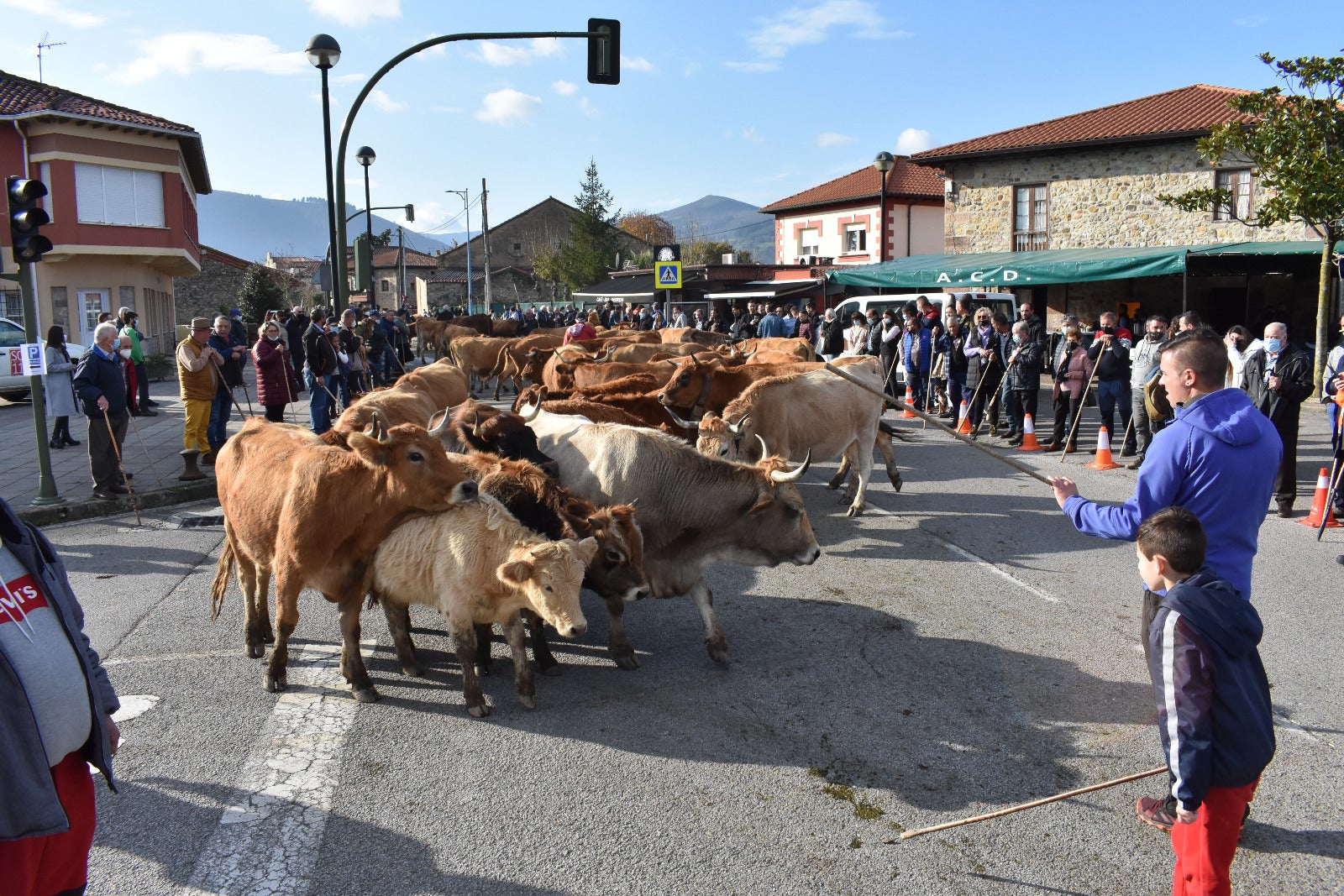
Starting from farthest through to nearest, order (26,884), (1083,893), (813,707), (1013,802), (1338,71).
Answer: (1338,71), (813,707), (1013,802), (1083,893), (26,884)

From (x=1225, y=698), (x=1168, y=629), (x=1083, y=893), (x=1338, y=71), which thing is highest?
(x=1338, y=71)

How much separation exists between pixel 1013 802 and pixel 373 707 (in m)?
3.36

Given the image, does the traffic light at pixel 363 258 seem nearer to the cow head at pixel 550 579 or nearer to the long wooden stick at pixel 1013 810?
the cow head at pixel 550 579

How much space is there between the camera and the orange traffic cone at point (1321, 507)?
29.7ft

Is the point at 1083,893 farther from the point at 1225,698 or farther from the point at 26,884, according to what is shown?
the point at 26,884

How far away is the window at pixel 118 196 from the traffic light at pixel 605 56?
21.4 meters

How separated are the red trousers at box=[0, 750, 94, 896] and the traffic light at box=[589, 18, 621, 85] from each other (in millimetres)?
12560

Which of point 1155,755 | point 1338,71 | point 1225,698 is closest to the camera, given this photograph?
point 1225,698

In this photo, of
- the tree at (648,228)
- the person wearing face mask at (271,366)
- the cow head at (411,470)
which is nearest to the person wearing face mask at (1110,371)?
the cow head at (411,470)

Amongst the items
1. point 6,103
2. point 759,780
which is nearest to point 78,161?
point 6,103

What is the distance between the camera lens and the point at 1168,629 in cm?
326

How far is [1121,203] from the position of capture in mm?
27109

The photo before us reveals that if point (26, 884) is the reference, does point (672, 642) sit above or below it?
below

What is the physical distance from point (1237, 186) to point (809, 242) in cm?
2344
